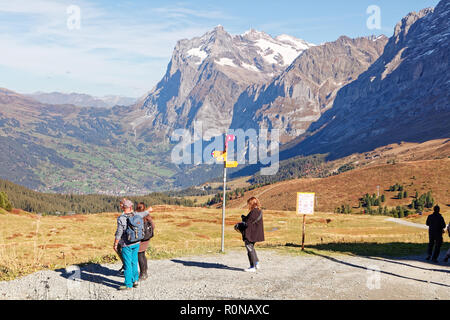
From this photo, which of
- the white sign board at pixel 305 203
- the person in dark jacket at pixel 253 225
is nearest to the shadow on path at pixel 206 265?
the person in dark jacket at pixel 253 225

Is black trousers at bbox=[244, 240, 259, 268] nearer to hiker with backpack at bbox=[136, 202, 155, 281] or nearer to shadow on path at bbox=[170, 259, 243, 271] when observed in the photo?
shadow on path at bbox=[170, 259, 243, 271]

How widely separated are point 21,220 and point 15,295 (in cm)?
5838

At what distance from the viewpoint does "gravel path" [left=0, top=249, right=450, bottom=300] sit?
15.0 metres

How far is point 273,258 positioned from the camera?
23656mm

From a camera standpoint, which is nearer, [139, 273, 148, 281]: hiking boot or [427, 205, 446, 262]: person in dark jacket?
[139, 273, 148, 281]: hiking boot

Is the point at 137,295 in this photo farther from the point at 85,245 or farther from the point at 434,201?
the point at 434,201

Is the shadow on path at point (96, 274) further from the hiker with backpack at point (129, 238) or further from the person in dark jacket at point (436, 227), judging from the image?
the person in dark jacket at point (436, 227)

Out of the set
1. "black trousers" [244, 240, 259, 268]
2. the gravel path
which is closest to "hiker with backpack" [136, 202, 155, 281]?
the gravel path

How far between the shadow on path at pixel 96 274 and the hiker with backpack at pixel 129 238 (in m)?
0.97

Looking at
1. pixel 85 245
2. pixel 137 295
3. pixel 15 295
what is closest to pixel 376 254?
pixel 137 295

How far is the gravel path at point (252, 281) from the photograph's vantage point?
15008 millimetres

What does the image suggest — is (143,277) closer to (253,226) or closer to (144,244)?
(144,244)

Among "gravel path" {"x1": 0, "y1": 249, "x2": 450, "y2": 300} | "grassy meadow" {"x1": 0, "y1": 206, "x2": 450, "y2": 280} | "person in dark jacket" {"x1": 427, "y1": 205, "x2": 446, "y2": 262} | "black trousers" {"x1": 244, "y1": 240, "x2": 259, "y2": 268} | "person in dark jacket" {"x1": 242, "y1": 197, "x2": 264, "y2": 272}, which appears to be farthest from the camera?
"person in dark jacket" {"x1": 427, "y1": 205, "x2": 446, "y2": 262}

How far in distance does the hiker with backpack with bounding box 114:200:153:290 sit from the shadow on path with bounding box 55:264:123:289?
967 millimetres
